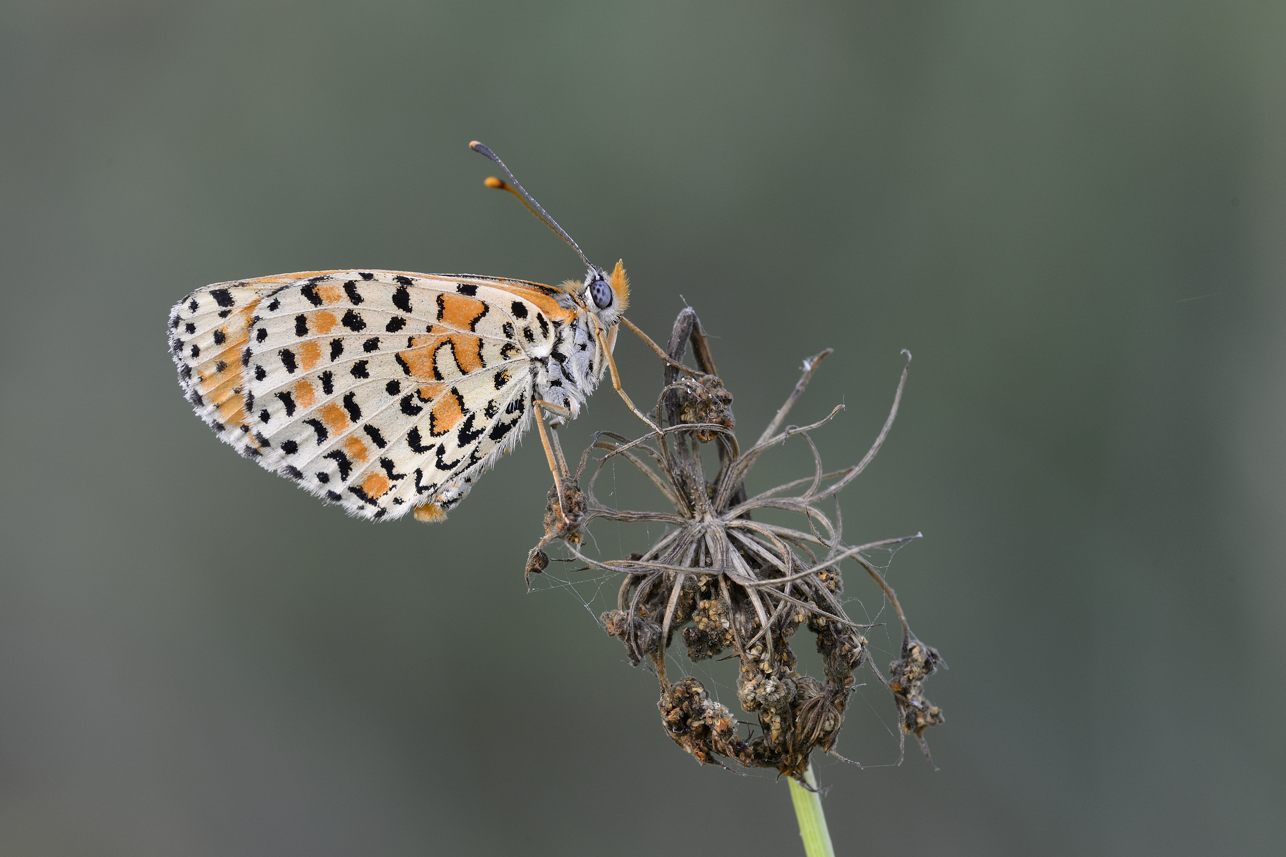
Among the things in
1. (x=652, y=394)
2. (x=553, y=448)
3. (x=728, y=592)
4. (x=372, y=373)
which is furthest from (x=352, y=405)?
(x=652, y=394)

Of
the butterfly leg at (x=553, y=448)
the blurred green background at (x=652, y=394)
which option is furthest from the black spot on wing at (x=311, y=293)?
the blurred green background at (x=652, y=394)

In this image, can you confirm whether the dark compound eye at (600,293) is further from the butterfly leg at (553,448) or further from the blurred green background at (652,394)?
the blurred green background at (652,394)

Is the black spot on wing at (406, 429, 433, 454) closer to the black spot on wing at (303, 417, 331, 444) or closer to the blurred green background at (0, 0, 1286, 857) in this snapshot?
the black spot on wing at (303, 417, 331, 444)

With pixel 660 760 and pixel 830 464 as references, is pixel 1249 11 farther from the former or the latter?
pixel 660 760

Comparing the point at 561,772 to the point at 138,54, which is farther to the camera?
the point at 138,54

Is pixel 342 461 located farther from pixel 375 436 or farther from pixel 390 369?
pixel 390 369

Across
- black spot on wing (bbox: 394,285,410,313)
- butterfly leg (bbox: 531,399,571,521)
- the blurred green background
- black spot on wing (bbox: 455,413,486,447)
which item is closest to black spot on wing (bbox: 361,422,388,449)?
black spot on wing (bbox: 455,413,486,447)

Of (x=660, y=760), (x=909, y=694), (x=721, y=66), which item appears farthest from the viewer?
(x=721, y=66)

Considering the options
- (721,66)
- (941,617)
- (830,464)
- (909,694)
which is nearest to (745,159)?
(721,66)
